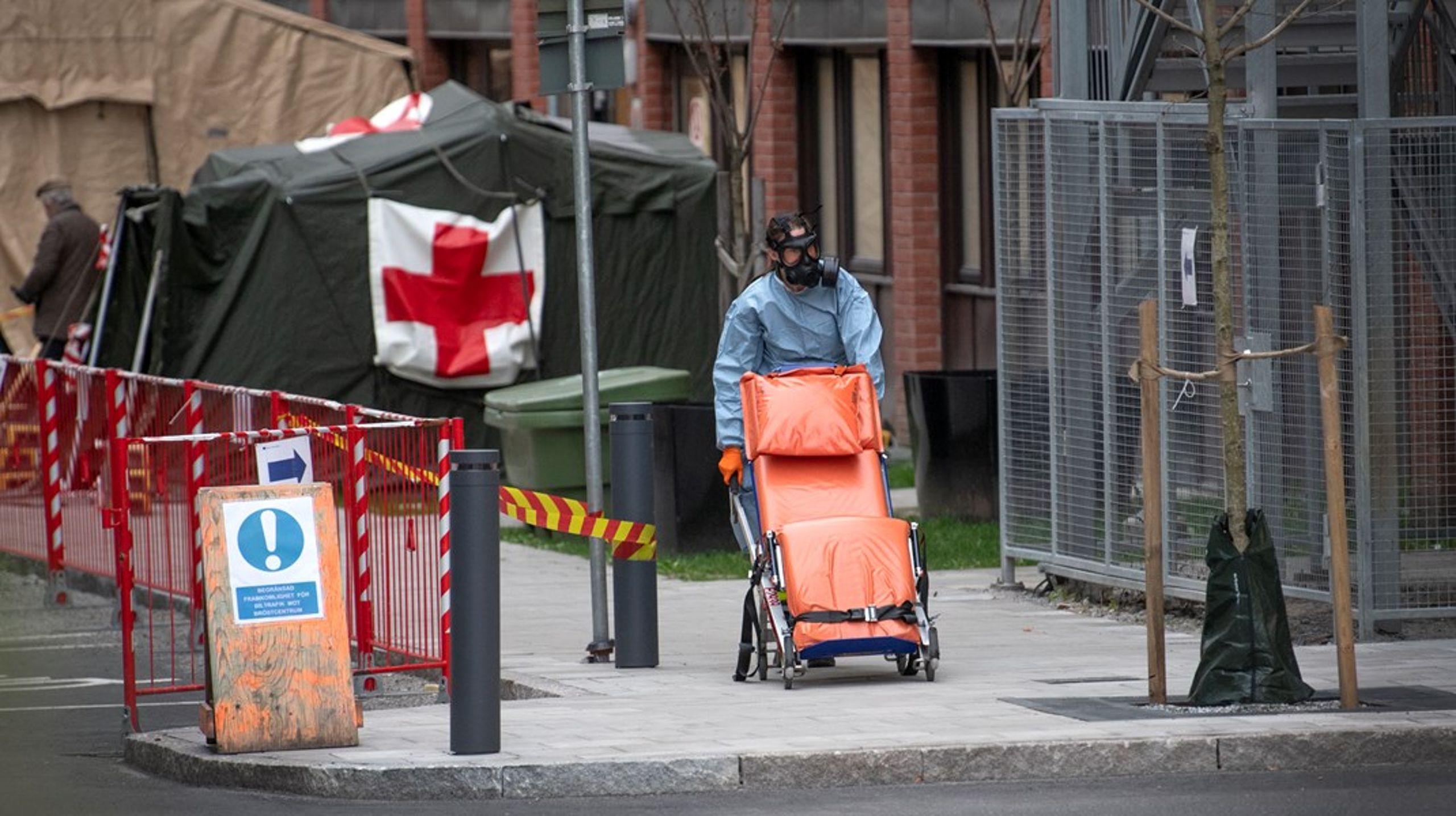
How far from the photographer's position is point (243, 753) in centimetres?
826

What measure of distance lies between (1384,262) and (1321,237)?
313 millimetres

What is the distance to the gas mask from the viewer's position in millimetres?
9820

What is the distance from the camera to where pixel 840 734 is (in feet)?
26.8

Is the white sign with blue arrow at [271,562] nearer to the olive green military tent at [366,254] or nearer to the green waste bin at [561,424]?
the green waste bin at [561,424]

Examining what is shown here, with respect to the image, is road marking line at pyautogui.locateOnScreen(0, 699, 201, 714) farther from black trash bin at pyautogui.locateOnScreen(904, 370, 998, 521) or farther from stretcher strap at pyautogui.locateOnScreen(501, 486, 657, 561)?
black trash bin at pyautogui.locateOnScreen(904, 370, 998, 521)

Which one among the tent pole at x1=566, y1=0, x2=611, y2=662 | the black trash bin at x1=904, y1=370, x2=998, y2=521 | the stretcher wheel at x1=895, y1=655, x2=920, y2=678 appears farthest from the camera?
the black trash bin at x1=904, y1=370, x2=998, y2=521

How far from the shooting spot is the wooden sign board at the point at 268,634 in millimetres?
8305

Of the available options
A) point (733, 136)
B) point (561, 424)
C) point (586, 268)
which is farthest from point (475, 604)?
point (733, 136)

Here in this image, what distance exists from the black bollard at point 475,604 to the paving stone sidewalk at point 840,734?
109mm

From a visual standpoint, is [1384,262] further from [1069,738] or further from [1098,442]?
[1069,738]

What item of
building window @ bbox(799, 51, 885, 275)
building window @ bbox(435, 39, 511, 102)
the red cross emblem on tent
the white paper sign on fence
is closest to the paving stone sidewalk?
the white paper sign on fence

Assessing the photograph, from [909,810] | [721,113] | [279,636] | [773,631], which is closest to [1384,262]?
[773,631]

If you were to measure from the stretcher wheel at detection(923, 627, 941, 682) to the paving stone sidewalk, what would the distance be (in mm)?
64

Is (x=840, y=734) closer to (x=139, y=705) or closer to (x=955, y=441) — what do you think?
(x=139, y=705)
